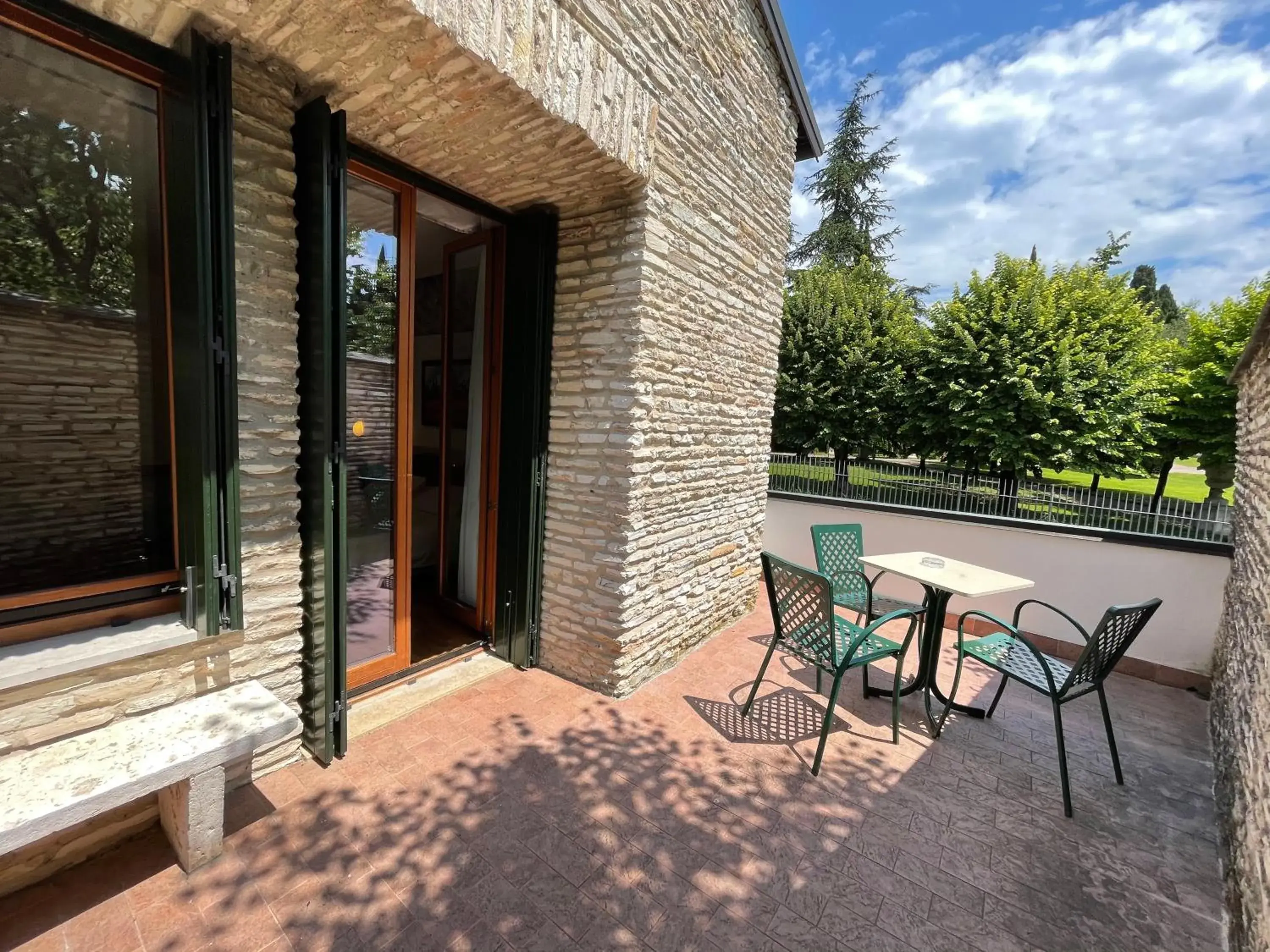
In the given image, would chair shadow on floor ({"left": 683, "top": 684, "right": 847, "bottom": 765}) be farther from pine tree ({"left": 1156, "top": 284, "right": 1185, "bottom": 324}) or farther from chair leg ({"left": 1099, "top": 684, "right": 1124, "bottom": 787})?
pine tree ({"left": 1156, "top": 284, "right": 1185, "bottom": 324})

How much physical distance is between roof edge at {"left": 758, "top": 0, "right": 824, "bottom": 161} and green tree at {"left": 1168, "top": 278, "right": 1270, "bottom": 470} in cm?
866

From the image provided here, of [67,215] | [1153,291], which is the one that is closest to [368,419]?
[67,215]

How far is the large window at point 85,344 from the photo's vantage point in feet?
6.04

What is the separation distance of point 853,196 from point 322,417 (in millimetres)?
18435

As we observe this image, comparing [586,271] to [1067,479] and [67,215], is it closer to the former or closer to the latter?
[67,215]

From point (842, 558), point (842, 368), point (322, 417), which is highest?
point (842, 368)

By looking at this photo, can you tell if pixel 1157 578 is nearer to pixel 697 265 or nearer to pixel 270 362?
pixel 697 265

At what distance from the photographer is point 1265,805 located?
173 centimetres

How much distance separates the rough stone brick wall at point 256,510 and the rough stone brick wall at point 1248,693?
365cm

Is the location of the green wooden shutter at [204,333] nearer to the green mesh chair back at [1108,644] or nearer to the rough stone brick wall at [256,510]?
the rough stone brick wall at [256,510]

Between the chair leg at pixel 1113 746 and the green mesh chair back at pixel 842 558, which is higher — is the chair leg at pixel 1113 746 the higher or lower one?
the lower one

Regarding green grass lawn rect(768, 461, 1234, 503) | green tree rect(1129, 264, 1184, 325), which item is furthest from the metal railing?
green tree rect(1129, 264, 1184, 325)

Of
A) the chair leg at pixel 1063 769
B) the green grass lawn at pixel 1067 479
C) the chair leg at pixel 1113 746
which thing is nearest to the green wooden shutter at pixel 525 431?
the green grass lawn at pixel 1067 479

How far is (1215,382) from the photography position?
889 centimetres
